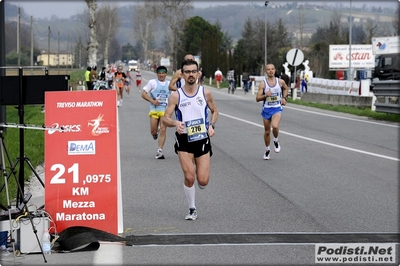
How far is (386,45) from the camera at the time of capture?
53250 mm

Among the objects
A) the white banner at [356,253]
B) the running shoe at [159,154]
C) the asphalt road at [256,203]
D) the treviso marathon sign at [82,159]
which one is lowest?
the asphalt road at [256,203]

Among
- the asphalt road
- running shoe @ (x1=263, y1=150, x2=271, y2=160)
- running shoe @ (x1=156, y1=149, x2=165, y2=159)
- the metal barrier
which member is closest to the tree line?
the metal barrier

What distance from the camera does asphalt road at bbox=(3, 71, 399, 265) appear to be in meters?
8.25

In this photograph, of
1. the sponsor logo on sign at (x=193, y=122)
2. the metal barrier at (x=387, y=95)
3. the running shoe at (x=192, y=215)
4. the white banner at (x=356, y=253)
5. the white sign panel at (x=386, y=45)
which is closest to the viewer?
the white banner at (x=356, y=253)

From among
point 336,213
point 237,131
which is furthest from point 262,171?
point 237,131

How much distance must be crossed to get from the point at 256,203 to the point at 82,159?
134 inches

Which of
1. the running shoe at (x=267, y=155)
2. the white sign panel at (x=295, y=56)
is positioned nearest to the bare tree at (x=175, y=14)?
the white sign panel at (x=295, y=56)

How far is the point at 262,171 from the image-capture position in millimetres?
15117

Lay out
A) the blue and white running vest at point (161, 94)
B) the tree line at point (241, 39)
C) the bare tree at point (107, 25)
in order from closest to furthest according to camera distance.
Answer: the blue and white running vest at point (161, 94)
the tree line at point (241, 39)
the bare tree at point (107, 25)

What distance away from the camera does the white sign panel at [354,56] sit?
6944cm

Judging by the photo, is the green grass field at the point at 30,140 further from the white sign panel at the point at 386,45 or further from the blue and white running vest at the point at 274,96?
the white sign panel at the point at 386,45

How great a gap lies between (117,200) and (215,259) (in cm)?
159

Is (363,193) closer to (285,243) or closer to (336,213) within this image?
(336,213)

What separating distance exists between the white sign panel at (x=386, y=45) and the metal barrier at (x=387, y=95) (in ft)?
78.3
